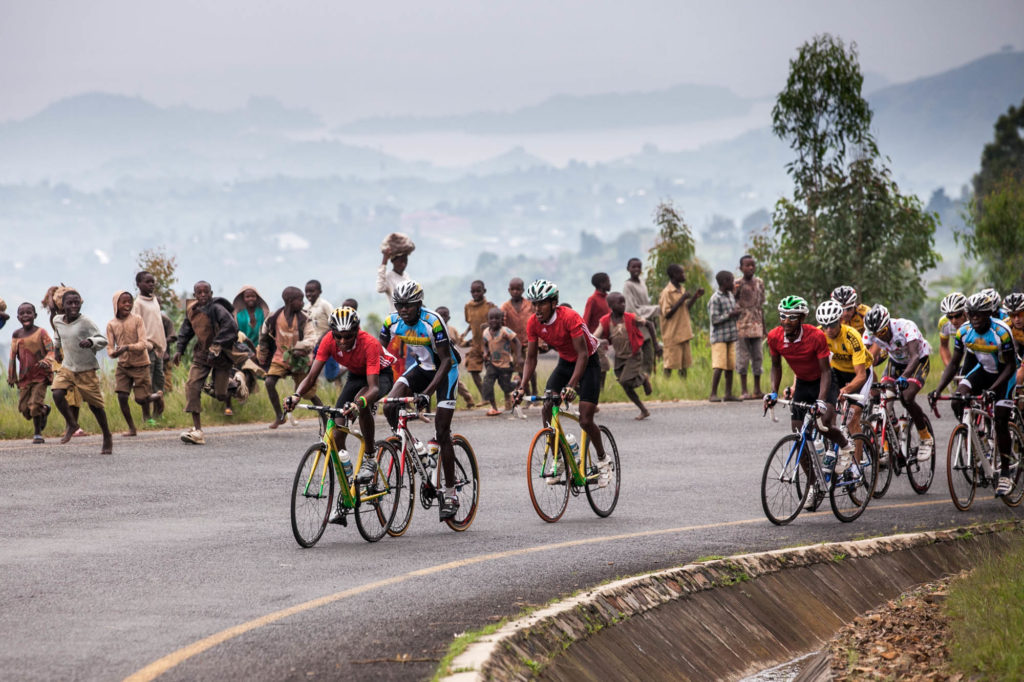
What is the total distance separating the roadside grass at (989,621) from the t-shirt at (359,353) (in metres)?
4.69

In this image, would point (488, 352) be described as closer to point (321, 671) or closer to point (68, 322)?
point (68, 322)

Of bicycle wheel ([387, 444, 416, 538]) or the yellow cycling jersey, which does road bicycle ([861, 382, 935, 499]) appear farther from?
bicycle wheel ([387, 444, 416, 538])

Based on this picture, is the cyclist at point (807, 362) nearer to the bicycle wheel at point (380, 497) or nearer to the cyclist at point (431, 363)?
the cyclist at point (431, 363)

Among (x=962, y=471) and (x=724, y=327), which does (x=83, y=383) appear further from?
(x=724, y=327)

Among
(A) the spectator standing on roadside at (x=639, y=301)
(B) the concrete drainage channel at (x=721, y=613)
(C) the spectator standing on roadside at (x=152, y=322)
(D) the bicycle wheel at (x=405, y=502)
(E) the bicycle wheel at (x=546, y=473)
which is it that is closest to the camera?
(B) the concrete drainage channel at (x=721, y=613)

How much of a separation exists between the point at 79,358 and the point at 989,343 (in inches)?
405

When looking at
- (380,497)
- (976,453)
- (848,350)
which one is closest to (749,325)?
(976,453)

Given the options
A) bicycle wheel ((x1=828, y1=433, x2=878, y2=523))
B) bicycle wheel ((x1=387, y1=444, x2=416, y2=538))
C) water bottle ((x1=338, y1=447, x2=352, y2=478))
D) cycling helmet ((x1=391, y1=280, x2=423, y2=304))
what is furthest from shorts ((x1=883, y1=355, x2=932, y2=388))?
water bottle ((x1=338, y1=447, x2=352, y2=478))

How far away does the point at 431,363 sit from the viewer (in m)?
10.8

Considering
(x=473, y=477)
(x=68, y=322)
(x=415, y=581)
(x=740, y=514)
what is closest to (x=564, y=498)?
(x=473, y=477)

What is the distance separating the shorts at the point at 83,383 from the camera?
14844mm

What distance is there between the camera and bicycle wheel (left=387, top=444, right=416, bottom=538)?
1020cm

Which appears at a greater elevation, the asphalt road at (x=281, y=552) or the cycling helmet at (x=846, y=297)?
the cycling helmet at (x=846, y=297)

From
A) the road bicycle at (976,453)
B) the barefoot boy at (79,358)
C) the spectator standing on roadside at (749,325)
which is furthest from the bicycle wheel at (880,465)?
the barefoot boy at (79,358)
